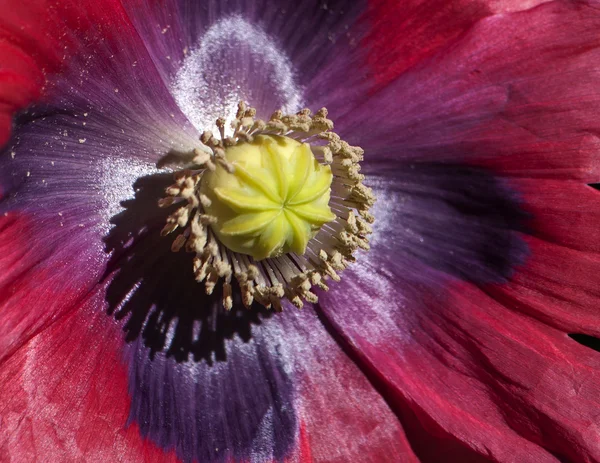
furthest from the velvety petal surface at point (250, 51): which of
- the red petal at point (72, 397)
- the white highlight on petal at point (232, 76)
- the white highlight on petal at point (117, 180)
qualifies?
the red petal at point (72, 397)

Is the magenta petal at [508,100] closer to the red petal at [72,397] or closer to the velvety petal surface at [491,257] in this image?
the velvety petal surface at [491,257]

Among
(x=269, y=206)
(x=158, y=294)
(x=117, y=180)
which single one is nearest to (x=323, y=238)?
(x=269, y=206)

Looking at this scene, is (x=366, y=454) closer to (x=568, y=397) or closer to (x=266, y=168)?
(x=568, y=397)

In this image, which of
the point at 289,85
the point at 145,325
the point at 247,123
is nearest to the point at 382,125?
the point at 289,85

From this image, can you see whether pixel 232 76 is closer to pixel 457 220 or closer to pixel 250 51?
pixel 250 51

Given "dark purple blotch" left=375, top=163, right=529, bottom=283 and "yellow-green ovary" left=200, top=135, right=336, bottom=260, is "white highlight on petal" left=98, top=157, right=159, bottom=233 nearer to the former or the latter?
"yellow-green ovary" left=200, top=135, right=336, bottom=260

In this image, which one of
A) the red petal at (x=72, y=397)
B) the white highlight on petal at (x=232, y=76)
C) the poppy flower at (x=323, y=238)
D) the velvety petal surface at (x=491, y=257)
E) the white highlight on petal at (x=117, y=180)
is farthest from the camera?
the white highlight on petal at (x=232, y=76)

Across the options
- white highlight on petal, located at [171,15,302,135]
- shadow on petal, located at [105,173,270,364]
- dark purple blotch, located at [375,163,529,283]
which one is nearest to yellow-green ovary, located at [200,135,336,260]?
shadow on petal, located at [105,173,270,364]
